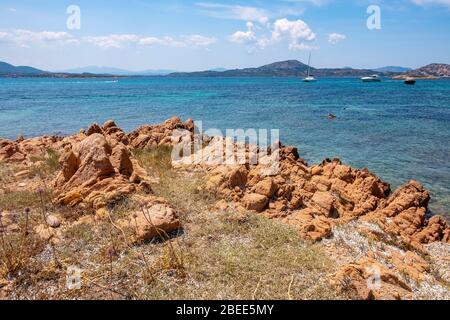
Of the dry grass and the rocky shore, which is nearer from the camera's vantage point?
the dry grass

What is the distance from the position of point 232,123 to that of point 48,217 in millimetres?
27515

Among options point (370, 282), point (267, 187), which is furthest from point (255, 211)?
point (370, 282)

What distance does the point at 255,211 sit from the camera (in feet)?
34.1

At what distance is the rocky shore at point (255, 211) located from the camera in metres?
7.62

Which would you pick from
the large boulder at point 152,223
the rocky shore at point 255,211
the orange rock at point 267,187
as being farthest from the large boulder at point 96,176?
the orange rock at point 267,187

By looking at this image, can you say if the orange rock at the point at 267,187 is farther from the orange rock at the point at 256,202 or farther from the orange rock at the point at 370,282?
the orange rock at the point at 370,282

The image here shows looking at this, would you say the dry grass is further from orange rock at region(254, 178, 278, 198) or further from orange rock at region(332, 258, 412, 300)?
orange rock at region(254, 178, 278, 198)

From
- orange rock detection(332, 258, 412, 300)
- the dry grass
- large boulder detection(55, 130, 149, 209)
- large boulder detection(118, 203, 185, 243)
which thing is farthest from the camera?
large boulder detection(55, 130, 149, 209)

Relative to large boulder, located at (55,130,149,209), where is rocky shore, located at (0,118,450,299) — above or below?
below

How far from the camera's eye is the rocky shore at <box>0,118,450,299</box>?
7.62m

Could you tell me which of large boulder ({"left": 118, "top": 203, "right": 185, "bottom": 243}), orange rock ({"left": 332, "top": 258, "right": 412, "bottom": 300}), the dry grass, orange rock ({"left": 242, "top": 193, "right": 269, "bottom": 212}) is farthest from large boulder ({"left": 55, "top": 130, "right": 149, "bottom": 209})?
orange rock ({"left": 332, "top": 258, "right": 412, "bottom": 300})

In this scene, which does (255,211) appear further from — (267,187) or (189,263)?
(189,263)

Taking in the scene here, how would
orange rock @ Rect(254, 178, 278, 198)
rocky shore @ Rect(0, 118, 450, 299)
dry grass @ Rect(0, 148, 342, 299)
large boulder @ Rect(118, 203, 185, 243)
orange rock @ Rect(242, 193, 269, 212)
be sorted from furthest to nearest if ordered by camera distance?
1. orange rock @ Rect(254, 178, 278, 198)
2. orange rock @ Rect(242, 193, 269, 212)
3. large boulder @ Rect(118, 203, 185, 243)
4. rocky shore @ Rect(0, 118, 450, 299)
5. dry grass @ Rect(0, 148, 342, 299)
